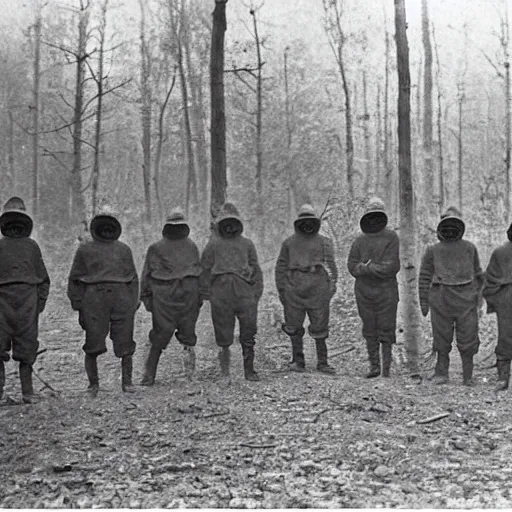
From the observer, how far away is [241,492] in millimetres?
3984

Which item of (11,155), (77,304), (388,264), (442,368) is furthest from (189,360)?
(11,155)

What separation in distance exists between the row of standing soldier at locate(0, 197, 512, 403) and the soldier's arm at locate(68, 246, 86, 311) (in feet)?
0.04

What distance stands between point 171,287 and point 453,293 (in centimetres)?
314

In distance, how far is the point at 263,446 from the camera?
4.56 meters

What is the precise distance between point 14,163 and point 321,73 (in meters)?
5.55

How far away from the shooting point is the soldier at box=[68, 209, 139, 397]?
6309 mm

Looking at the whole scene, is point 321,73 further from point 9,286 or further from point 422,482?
point 422,482

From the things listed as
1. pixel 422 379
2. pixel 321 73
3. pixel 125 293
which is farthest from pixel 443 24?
pixel 125 293

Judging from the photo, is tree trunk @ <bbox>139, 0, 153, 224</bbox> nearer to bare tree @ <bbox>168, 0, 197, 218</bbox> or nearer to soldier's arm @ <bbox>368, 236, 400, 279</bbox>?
bare tree @ <bbox>168, 0, 197, 218</bbox>

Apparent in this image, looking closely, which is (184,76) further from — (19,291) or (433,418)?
(433,418)

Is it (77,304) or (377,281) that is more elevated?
(377,281)

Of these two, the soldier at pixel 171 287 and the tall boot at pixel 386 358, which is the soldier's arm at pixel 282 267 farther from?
the tall boot at pixel 386 358

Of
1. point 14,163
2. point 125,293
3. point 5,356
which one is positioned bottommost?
point 5,356

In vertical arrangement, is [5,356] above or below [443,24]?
below
